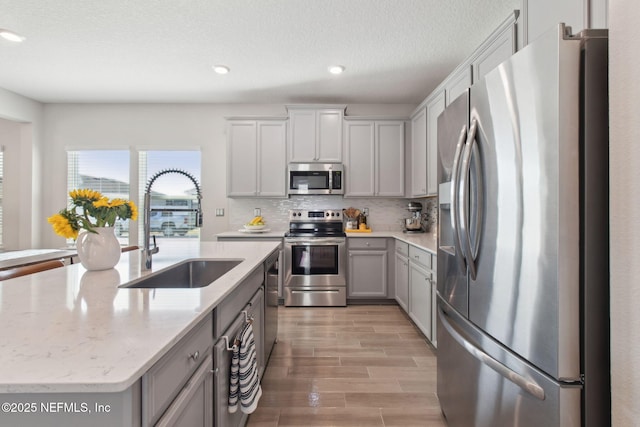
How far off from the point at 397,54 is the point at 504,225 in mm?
2474

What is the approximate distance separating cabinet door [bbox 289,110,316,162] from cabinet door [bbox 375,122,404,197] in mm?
855

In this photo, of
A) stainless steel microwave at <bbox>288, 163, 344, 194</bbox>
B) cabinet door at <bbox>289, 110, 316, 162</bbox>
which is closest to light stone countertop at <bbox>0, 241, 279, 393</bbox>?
stainless steel microwave at <bbox>288, 163, 344, 194</bbox>

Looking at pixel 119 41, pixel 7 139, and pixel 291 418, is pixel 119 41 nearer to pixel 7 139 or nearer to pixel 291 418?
pixel 7 139

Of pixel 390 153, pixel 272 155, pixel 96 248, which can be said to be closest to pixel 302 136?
pixel 272 155

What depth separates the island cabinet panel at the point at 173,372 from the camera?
2.29ft

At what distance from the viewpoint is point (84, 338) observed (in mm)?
744

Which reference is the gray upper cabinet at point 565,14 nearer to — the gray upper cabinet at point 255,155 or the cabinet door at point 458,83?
the cabinet door at point 458,83

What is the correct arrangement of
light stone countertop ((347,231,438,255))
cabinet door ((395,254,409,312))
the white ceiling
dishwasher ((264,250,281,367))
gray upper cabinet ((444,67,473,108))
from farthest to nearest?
1. cabinet door ((395,254,409,312))
2. light stone countertop ((347,231,438,255))
3. gray upper cabinet ((444,67,473,108))
4. the white ceiling
5. dishwasher ((264,250,281,367))

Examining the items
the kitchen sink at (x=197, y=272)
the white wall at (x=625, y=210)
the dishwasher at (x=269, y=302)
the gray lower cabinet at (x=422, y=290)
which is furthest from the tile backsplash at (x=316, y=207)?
the white wall at (x=625, y=210)

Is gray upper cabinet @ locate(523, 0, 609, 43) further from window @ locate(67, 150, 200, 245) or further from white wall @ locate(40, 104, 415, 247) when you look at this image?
window @ locate(67, 150, 200, 245)

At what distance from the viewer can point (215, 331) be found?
113 centimetres

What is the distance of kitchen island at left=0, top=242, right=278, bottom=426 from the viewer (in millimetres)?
590

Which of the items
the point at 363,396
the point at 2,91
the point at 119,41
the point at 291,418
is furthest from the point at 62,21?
the point at 363,396

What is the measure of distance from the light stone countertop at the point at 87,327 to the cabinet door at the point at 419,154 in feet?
9.01
